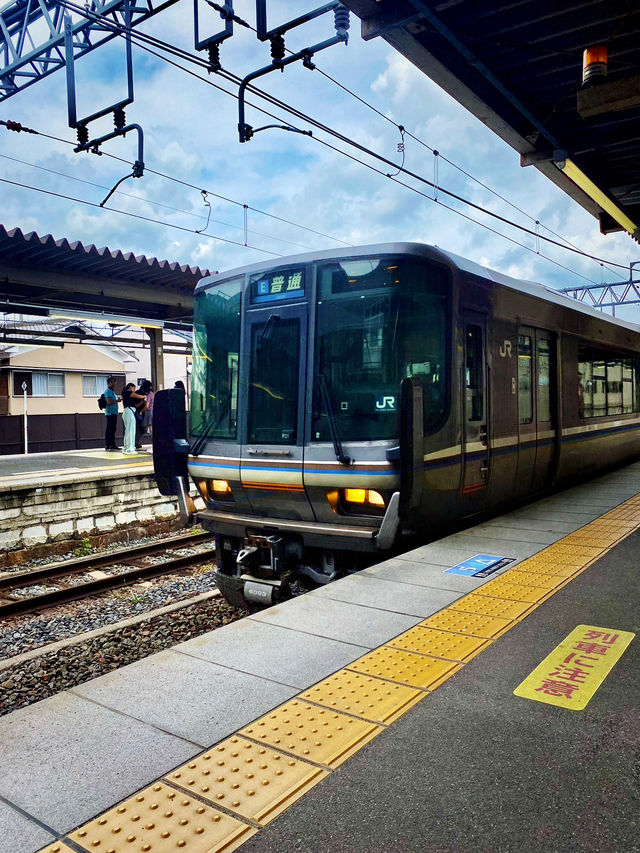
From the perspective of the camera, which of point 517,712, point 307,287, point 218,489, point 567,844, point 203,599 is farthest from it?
point 203,599

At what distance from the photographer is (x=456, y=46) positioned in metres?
Answer: 5.00

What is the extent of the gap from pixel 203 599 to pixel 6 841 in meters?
4.79

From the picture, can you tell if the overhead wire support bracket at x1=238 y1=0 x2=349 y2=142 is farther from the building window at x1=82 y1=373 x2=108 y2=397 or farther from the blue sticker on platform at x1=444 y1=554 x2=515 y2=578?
the building window at x1=82 y1=373 x2=108 y2=397

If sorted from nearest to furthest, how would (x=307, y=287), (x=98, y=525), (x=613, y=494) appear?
(x=307, y=287) < (x=613, y=494) < (x=98, y=525)

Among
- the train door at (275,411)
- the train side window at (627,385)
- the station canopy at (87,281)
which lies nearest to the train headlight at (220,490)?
the train door at (275,411)

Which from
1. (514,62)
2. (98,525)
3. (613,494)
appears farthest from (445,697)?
(98,525)

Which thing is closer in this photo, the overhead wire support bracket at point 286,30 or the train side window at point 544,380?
the overhead wire support bracket at point 286,30

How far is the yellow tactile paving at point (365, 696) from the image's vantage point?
2738 mm

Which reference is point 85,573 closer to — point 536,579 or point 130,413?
point 536,579

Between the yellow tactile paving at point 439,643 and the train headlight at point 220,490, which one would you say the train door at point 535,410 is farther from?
the yellow tactile paving at point 439,643

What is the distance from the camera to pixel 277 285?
5.45 metres

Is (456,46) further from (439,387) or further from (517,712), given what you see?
(517,712)

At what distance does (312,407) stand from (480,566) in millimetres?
1810

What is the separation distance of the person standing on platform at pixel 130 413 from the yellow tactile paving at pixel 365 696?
485 inches
